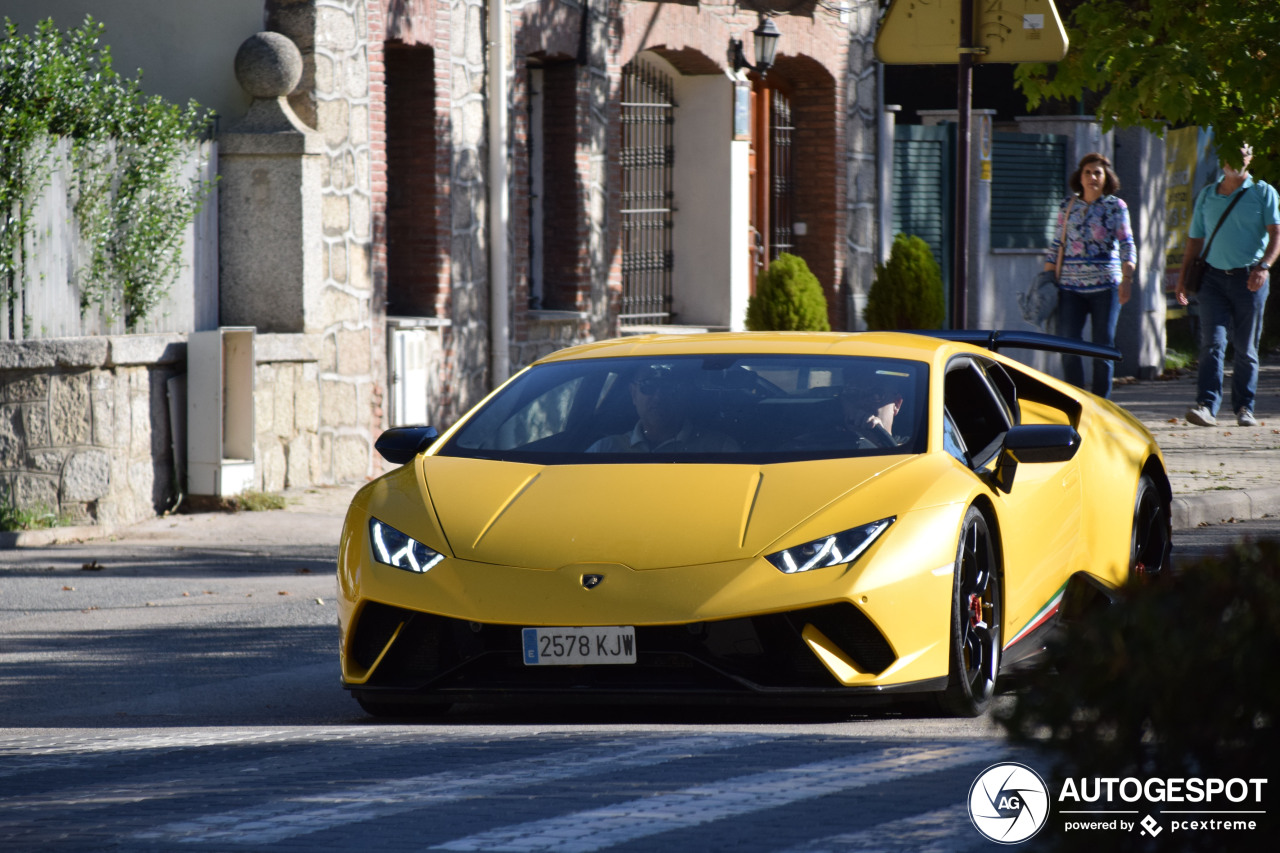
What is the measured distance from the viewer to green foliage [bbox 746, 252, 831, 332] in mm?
17516

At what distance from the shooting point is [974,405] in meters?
7.32

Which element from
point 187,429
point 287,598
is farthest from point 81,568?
point 187,429

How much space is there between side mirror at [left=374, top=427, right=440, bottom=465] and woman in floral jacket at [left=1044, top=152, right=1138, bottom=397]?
855 centimetres

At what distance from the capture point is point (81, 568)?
33.6 ft

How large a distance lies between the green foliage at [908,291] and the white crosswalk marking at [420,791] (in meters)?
14.8

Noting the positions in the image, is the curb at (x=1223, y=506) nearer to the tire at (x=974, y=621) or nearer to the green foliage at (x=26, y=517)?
the tire at (x=974, y=621)

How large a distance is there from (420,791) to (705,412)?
2.67 meters

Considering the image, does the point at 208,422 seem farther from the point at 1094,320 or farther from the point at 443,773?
the point at 443,773

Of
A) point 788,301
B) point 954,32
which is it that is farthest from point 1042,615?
point 788,301

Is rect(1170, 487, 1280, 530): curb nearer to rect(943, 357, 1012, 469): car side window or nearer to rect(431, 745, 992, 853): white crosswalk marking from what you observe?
rect(943, 357, 1012, 469): car side window

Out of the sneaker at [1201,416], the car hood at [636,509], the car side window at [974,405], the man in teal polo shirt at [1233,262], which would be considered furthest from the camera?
the sneaker at [1201,416]

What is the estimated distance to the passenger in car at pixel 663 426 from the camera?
21.5ft

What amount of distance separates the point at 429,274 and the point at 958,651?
10.3m

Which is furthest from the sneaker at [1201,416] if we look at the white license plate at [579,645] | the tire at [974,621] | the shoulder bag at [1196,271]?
the white license plate at [579,645]
